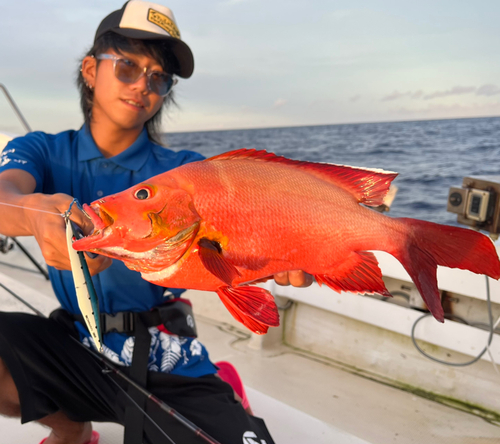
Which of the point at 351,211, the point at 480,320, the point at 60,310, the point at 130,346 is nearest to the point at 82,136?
the point at 60,310

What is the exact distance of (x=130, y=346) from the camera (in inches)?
71.7

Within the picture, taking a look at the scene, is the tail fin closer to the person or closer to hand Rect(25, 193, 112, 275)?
A: the person

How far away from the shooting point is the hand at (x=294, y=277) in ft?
4.47

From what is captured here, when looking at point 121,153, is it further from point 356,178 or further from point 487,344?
point 487,344

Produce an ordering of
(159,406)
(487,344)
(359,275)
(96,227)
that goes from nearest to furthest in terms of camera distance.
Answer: (96,227), (359,275), (159,406), (487,344)

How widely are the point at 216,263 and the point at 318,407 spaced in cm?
192

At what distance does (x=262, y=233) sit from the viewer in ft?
3.89

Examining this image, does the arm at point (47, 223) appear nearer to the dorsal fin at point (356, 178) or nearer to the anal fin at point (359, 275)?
the dorsal fin at point (356, 178)

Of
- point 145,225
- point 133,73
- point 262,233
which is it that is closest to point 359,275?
point 262,233

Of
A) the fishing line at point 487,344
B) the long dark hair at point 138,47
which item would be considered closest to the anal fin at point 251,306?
the long dark hair at point 138,47

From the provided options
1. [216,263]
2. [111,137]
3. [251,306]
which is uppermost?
[111,137]

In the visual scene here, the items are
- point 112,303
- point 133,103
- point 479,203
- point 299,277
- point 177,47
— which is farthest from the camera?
point 479,203

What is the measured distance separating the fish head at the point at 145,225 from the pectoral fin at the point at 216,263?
44 mm

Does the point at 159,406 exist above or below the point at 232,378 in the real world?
above
